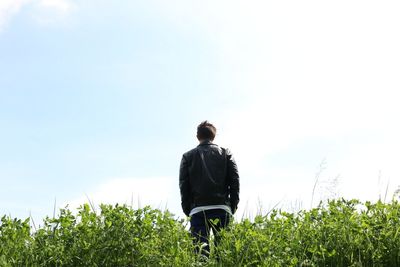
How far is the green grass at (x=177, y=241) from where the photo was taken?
643cm

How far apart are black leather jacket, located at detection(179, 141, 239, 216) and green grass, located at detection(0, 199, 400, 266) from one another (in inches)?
57.9

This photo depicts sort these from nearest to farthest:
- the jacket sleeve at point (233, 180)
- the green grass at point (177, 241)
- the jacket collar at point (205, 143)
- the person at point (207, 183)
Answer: the green grass at point (177, 241) → the person at point (207, 183) → the jacket sleeve at point (233, 180) → the jacket collar at point (205, 143)

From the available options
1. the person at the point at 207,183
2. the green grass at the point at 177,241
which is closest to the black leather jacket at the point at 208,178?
the person at the point at 207,183

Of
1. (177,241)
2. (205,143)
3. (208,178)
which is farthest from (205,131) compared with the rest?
(177,241)

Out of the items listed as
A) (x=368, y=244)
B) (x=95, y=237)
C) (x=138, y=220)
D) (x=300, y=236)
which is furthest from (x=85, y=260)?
(x=368, y=244)

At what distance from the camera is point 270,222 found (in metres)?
7.09

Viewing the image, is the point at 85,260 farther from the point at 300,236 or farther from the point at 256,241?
the point at 300,236

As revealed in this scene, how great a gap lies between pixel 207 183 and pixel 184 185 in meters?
0.40

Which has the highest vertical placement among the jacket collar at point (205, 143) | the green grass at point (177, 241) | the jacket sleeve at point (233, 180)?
the jacket collar at point (205, 143)

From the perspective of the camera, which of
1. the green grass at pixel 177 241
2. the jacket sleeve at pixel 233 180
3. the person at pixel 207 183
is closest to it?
the green grass at pixel 177 241

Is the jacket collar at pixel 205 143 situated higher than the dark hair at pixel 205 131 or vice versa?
the dark hair at pixel 205 131

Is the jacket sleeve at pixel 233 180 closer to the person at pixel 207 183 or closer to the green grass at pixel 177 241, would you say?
the person at pixel 207 183

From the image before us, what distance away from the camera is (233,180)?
28.5 feet

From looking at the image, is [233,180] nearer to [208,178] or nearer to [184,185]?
[208,178]
